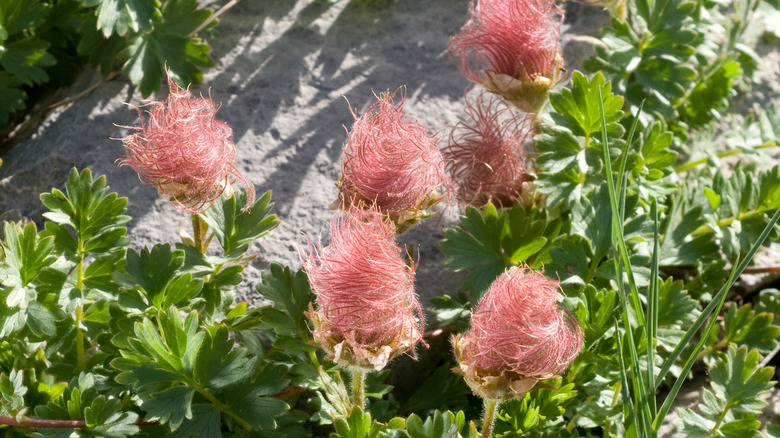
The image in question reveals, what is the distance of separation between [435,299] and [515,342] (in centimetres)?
52

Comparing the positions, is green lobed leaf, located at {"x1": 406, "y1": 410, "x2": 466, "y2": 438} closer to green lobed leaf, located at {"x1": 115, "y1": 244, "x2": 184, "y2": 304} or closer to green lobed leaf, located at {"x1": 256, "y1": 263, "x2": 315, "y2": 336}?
green lobed leaf, located at {"x1": 256, "y1": 263, "x2": 315, "y2": 336}

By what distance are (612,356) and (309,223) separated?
2.83 ft

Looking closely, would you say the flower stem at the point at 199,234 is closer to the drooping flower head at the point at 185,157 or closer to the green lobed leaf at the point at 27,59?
the drooping flower head at the point at 185,157

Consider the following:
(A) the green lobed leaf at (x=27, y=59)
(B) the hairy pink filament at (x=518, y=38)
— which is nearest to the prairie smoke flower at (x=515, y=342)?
(B) the hairy pink filament at (x=518, y=38)

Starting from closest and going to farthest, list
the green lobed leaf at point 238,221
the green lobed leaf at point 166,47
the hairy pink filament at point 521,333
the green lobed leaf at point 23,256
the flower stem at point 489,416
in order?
the hairy pink filament at point 521,333 < the flower stem at point 489,416 < the green lobed leaf at point 23,256 < the green lobed leaf at point 238,221 < the green lobed leaf at point 166,47

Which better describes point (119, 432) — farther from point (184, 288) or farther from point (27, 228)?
point (27, 228)

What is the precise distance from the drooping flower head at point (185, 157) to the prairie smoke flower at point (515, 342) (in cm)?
54

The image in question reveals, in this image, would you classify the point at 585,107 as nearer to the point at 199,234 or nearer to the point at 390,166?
the point at 390,166

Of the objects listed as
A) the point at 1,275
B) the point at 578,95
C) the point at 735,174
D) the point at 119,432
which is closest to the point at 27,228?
the point at 1,275

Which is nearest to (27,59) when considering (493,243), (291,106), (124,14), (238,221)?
(124,14)

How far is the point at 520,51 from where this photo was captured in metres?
1.74

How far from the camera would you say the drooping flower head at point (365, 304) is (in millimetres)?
1281

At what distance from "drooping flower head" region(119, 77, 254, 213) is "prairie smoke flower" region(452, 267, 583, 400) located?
0.54 metres

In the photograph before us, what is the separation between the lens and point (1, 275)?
4.77 ft
